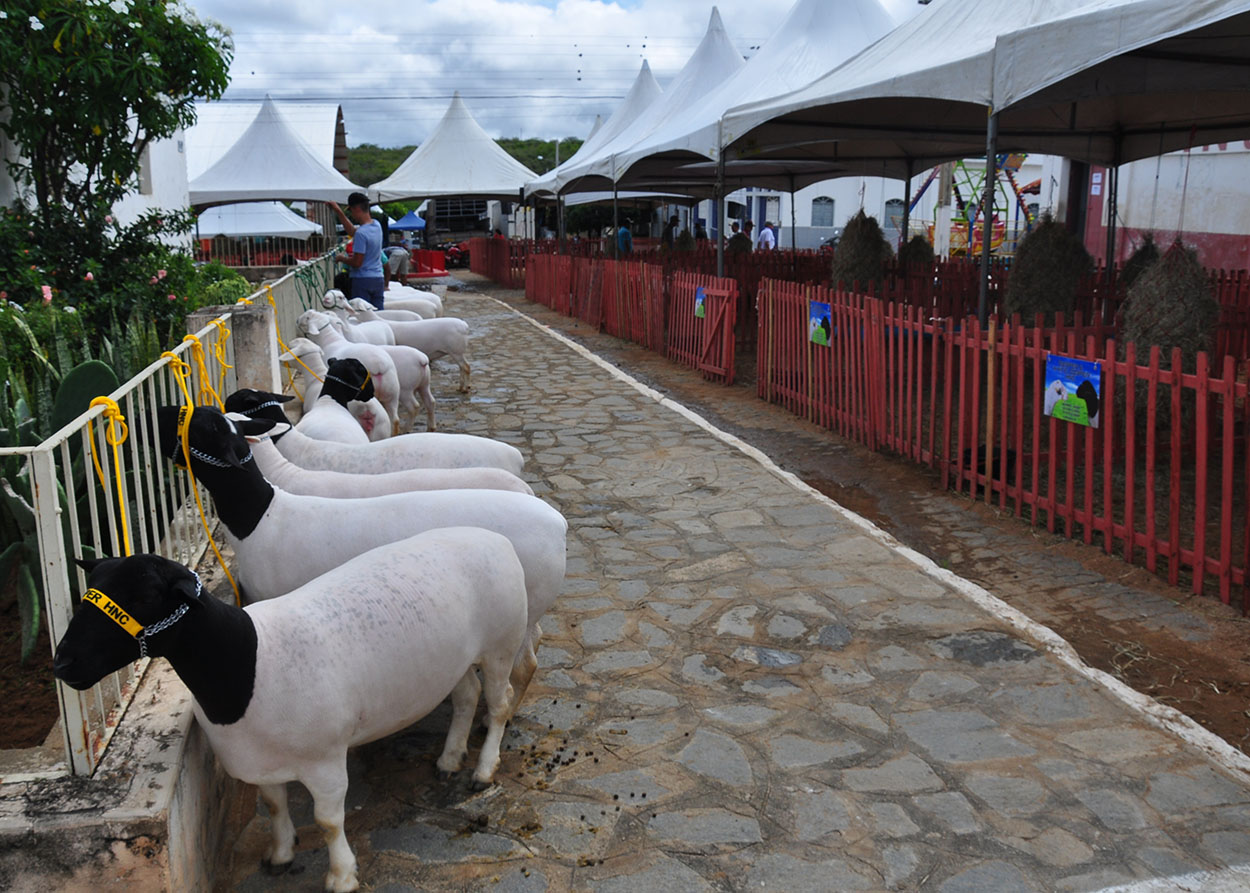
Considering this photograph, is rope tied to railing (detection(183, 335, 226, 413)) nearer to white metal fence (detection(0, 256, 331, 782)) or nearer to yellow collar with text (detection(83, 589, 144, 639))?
white metal fence (detection(0, 256, 331, 782))

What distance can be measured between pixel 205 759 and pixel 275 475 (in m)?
1.34

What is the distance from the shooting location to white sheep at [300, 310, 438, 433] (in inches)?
288

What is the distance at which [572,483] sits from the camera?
23.6 feet

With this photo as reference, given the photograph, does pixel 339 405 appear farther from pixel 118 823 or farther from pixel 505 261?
pixel 505 261

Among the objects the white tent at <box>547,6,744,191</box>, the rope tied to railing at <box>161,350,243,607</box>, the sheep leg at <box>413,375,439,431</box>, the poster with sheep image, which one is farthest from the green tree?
the white tent at <box>547,6,744,191</box>

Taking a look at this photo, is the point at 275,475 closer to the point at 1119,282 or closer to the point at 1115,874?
the point at 1115,874

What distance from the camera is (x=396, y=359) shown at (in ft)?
26.9

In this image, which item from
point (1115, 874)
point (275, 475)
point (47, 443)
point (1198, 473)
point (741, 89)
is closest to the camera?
point (47, 443)

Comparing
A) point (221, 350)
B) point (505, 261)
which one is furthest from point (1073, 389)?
point (505, 261)

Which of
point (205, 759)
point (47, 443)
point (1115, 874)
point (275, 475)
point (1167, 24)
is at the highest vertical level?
point (1167, 24)

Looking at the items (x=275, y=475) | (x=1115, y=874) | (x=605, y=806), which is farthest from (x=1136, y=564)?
(x=275, y=475)

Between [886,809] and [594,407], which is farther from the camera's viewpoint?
[594,407]

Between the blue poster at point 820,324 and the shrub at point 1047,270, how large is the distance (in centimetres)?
207

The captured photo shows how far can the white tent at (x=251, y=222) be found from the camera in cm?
2538
